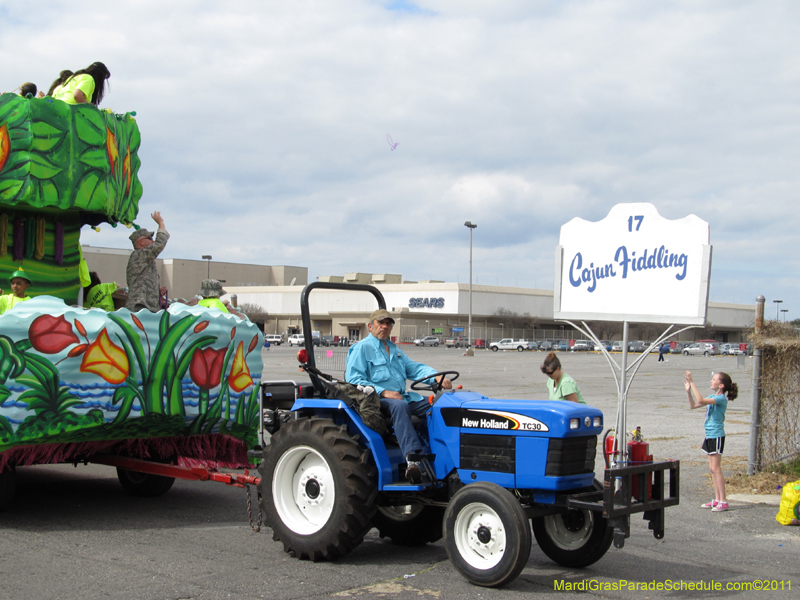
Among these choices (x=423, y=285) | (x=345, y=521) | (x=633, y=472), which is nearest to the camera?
(x=633, y=472)

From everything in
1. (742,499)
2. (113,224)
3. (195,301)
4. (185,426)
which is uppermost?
(113,224)

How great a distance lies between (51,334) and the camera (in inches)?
255

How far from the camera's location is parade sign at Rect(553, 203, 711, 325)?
777 centimetres

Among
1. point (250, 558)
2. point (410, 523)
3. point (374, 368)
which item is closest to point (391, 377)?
point (374, 368)

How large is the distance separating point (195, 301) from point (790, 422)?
738cm

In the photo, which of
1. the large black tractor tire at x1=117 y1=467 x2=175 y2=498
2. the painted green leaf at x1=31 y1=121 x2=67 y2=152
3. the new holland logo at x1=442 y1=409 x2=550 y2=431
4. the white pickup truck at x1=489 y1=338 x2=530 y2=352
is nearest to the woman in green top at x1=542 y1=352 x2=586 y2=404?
the new holland logo at x1=442 y1=409 x2=550 y2=431

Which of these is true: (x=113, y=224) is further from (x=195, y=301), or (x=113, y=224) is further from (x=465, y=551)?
(x=465, y=551)

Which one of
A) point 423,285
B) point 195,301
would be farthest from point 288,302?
point 195,301

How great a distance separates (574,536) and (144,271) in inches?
192

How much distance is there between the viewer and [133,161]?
343 inches

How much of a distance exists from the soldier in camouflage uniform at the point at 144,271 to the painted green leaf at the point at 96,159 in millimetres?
754

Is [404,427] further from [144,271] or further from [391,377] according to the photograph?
[144,271]

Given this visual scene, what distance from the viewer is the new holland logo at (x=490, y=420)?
535 cm

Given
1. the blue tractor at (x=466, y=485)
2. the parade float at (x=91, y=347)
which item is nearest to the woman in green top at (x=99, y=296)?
the parade float at (x=91, y=347)
